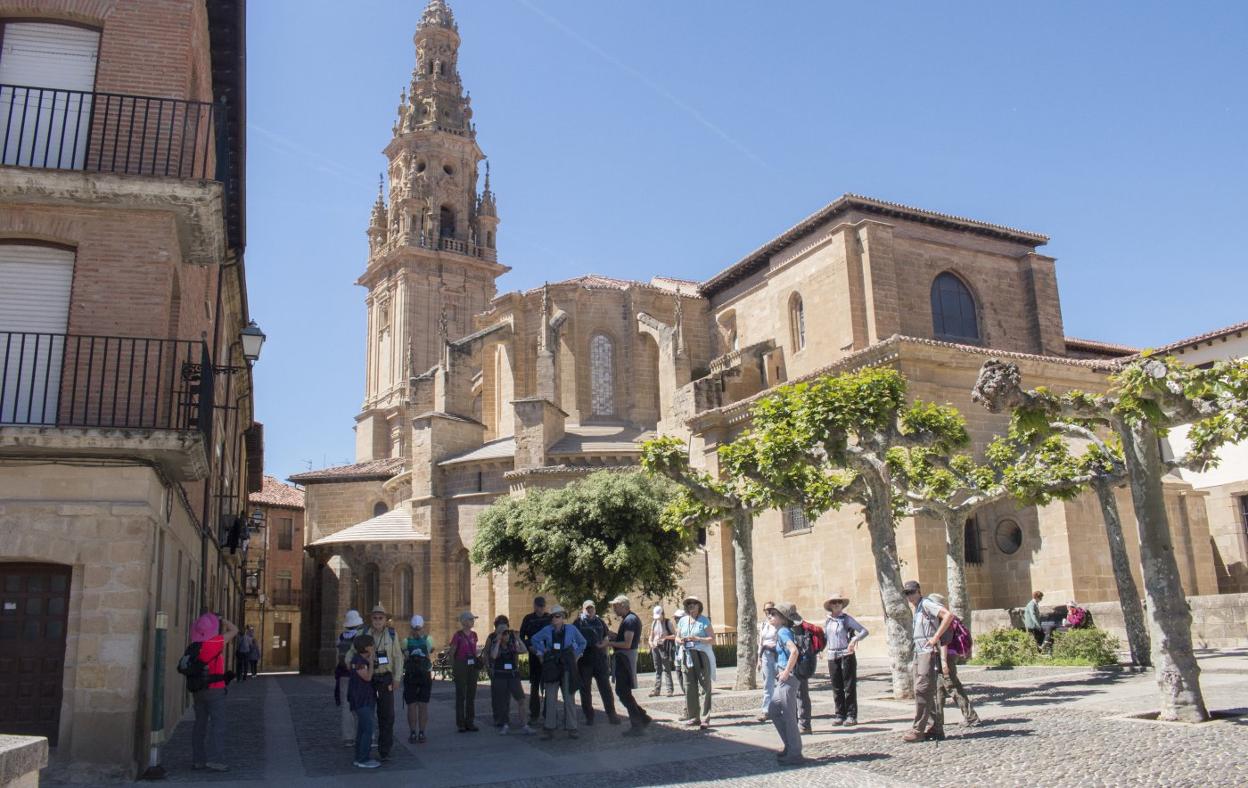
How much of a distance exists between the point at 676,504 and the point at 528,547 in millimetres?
7679

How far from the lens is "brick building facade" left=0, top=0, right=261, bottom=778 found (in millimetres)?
9023

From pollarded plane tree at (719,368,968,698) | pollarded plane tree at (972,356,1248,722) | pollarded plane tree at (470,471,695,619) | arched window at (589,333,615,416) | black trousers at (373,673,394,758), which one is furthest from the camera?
arched window at (589,333,615,416)

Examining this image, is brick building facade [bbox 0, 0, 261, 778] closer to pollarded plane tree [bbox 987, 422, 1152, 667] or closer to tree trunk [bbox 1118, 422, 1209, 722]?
tree trunk [bbox 1118, 422, 1209, 722]

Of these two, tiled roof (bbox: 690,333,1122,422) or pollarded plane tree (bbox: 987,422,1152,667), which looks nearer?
pollarded plane tree (bbox: 987,422,1152,667)

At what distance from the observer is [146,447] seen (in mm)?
9078

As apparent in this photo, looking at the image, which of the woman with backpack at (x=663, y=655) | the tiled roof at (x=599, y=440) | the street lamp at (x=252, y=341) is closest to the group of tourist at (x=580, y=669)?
the woman with backpack at (x=663, y=655)

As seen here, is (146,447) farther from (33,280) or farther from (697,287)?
(697,287)

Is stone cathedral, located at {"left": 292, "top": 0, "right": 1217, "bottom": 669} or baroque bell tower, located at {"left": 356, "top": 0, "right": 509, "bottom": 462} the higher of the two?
baroque bell tower, located at {"left": 356, "top": 0, "right": 509, "bottom": 462}

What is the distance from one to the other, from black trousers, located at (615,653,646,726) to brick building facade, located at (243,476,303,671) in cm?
4329

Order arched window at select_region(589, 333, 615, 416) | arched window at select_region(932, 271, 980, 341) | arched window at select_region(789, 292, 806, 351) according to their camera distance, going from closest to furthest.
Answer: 1. arched window at select_region(932, 271, 980, 341)
2. arched window at select_region(789, 292, 806, 351)
3. arched window at select_region(589, 333, 615, 416)

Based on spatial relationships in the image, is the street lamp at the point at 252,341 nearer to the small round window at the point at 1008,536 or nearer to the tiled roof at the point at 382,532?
the small round window at the point at 1008,536

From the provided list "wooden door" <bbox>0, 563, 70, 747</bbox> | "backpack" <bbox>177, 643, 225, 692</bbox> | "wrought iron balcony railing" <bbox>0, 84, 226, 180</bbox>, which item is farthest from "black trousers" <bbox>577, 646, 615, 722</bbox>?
"wrought iron balcony railing" <bbox>0, 84, 226, 180</bbox>

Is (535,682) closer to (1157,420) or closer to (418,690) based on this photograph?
(418,690)

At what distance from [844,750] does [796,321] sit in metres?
22.8
